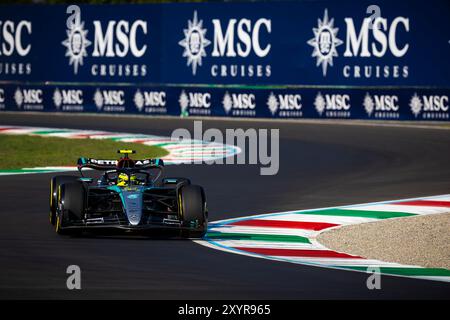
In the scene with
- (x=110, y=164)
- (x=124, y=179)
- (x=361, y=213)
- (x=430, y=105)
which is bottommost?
(x=361, y=213)

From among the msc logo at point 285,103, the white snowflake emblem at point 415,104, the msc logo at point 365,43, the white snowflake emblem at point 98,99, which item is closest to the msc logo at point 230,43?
the msc logo at point 285,103

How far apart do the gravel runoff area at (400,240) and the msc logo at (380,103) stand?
17.5 metres

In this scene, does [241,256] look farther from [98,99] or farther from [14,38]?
[14,38]

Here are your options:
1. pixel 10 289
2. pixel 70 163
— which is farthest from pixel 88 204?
pixel 70 163

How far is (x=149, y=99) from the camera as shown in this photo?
119ft

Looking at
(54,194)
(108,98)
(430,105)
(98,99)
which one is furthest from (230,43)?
(54,194)

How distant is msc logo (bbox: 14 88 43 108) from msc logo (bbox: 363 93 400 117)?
11227mm

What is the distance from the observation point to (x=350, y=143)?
27.2 metres

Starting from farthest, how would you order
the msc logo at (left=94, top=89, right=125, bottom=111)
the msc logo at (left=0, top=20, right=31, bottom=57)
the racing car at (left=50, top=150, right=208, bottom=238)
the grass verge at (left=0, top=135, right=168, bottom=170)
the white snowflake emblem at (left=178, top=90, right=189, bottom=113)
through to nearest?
the msc logo at (left=0, top=20, right=31, bottom=57) < the msc logo at (left=94, top=89, right=125, bottom=111) < the white snowflake emblem at (left=178, top=90, right=189, bottom=113) < the grass verge at (left=0, top=135, right=168, bottom=170) < the racing car at (left=50, top=150, right=208, bottom=238)

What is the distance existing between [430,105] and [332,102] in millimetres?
2949

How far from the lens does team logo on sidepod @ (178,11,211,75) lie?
3606 centimetres

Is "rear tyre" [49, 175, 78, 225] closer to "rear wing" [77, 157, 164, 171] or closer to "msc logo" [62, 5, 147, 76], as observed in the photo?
"rear wing" [77, 157, 164, 171]

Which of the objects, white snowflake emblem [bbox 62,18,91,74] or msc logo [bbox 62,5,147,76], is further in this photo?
white snowflake emblem [bbox 62,18,91,74]

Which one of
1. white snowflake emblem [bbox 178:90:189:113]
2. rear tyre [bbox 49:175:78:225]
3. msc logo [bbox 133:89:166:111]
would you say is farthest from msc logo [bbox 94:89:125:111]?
rear tyre [bbox 49:175:78:225]
